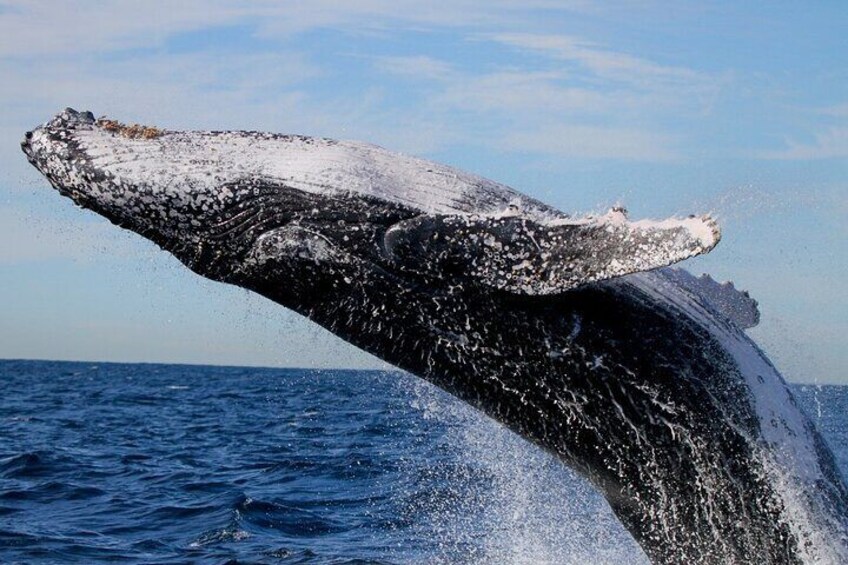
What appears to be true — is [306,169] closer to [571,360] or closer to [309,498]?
[571,360]

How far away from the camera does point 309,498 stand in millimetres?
14750

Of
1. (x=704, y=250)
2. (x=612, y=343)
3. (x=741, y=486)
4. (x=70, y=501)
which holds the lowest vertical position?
(x=70, y=501)

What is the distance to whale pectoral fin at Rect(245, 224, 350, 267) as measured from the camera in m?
6.43

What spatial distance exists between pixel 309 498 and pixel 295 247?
8.94 meters

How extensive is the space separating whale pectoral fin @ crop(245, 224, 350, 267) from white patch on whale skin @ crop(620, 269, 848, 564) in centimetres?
182

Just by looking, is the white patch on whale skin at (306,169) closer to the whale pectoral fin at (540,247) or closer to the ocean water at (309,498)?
the whale pectoral fin at (540,247)

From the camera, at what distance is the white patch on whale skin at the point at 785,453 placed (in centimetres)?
655

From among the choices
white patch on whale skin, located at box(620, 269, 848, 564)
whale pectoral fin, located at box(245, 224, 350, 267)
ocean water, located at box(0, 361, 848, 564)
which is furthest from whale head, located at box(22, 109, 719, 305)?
ocean water, located at box(0, 361, 848, 564)

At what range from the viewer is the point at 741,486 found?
6586mm

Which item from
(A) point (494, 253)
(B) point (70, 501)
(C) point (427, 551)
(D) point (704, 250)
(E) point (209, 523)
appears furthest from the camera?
(B) point (70, 501)

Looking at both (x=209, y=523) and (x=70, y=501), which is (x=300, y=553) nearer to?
(x=209, y=523)

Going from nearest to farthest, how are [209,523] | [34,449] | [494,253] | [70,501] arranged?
[494,253]
[209,523]
[70,501]
[34,449]

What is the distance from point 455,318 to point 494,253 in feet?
1.92

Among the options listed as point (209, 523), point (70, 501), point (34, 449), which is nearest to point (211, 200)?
point (209, 523)
